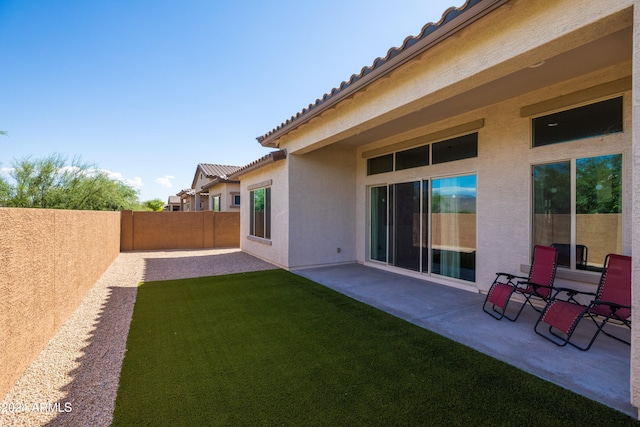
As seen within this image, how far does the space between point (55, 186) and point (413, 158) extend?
47.6 feet

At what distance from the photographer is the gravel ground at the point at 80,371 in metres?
2.67

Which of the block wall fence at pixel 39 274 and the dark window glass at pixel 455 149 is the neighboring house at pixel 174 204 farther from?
the dark window glass at pixel 455 149

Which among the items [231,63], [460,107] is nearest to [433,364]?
[460,107]

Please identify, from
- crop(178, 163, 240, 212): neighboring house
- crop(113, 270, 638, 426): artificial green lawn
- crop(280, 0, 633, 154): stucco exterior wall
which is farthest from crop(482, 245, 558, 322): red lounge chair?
crop(178, 163, 240, 212): neighboring house

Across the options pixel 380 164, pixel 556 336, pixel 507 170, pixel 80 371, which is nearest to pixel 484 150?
pixel 507 170

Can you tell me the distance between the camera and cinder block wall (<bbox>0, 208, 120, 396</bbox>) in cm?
293

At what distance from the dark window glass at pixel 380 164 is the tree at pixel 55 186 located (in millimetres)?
12589

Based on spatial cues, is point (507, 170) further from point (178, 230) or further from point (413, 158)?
point (178, 230)

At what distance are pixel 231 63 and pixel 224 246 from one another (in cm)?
948

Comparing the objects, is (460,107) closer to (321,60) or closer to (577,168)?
(577,168)

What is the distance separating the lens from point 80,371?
3.44 meters

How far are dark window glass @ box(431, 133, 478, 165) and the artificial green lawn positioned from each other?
4.34 m

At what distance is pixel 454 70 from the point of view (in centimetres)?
408

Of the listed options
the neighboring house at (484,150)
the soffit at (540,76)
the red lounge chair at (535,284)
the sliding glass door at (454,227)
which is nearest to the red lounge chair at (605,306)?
the red lounge chair at (535,284)
